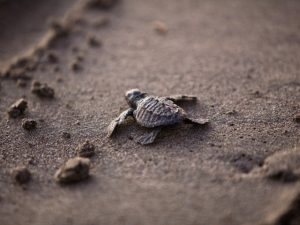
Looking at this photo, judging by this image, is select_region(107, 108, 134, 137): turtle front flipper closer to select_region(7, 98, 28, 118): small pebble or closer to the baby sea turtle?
the baby sea turtle

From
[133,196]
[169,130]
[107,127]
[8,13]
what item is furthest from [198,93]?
[8,13]

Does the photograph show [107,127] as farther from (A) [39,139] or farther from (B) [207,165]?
(B) [207,165]

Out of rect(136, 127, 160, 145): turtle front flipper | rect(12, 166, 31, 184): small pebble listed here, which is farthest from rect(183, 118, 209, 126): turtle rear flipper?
rect(12, 166, 31, 184): small pebble

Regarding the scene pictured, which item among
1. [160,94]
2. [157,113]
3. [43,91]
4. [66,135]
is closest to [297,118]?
[157,113]

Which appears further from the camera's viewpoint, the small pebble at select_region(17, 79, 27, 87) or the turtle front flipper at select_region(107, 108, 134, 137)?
the small pebble at select_region(17, 79, 27, 87)

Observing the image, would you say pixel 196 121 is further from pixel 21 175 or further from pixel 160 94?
pixel 21 175
